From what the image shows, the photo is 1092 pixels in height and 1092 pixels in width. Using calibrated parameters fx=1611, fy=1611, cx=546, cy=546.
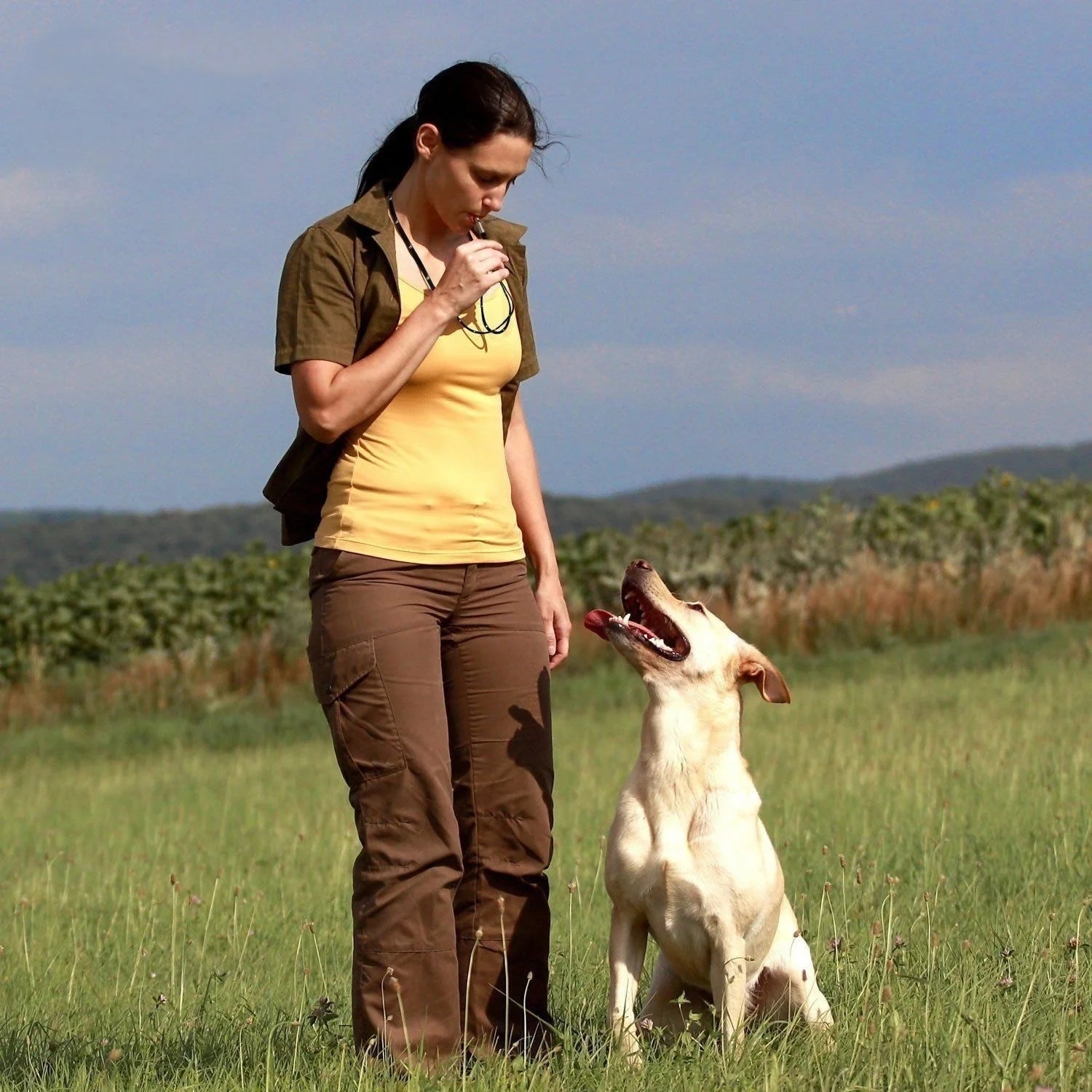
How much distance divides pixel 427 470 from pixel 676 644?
82 cm

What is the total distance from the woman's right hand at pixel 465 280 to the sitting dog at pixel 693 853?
0.85m

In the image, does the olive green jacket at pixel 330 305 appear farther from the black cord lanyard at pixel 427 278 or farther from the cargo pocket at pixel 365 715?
the cargo pocket at pixel 365 715

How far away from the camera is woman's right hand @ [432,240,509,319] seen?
12.8 ft

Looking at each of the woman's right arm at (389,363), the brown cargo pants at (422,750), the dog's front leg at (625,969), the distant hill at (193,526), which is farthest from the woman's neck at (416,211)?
the distant hill at (193,526)

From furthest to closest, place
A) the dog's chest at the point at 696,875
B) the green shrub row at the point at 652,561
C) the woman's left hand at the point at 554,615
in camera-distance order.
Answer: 1. the green shrub row at the point at 652,561
2. the woman's left hand at the point at 554,615
3. the dog's chest at the point at 696,875

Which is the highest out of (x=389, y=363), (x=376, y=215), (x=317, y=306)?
(x=376, y=215)

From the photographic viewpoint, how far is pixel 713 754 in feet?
13.5

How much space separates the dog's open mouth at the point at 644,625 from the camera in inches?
164

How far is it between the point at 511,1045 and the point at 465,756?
2.62ft

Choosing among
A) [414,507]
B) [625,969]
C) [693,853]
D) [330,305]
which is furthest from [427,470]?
[625,969]

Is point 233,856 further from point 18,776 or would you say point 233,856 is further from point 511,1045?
point 18,776

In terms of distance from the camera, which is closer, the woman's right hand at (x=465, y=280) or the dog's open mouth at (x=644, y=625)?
the woman's right hand at (x=465, y=280)

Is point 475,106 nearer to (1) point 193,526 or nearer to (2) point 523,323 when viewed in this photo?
(2) point 523,323

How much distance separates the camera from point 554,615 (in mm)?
4793
